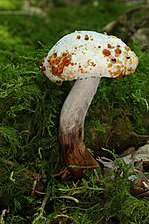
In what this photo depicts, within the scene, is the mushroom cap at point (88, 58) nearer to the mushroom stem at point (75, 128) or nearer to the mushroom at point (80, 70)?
the mushroom at point (80, 70)

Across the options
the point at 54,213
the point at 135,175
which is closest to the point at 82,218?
the point at 54,213

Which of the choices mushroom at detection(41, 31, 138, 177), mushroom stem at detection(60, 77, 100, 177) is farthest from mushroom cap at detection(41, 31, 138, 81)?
mushroom stem at detection(60, 77, 100, 177)

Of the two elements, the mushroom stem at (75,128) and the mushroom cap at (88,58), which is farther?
the mushroom stem at (75,128)

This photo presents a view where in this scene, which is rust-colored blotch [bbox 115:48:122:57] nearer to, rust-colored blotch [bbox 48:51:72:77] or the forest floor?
rust-colored blotch [bbox 48:51:72:77]

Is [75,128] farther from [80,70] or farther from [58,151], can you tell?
[80,70]

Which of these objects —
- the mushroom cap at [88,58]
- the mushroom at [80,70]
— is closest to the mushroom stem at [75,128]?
the mushroom at [80,70]

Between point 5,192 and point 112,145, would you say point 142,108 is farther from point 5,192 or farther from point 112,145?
point 5,192

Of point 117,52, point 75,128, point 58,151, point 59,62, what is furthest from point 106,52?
point 58,151
